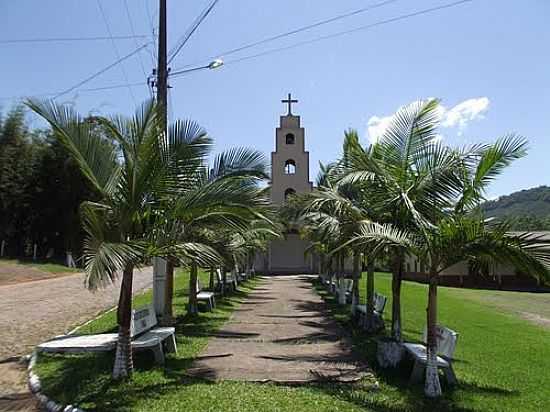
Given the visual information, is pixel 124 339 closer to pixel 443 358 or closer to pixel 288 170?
pixel 443 358

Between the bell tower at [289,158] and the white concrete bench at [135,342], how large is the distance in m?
32.0

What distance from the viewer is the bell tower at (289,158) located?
41.4 metres

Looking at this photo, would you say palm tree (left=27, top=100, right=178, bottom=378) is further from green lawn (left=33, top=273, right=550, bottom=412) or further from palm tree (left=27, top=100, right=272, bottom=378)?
green lawn (left=33, top=273, right=550, bottom=412)


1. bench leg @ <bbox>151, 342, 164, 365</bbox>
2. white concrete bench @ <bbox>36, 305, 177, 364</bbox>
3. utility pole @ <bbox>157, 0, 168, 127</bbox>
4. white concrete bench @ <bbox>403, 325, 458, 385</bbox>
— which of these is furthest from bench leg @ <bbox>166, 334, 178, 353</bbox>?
utility pole @ <bbox>157, 0, 168, 127</bbox>

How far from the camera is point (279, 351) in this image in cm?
983

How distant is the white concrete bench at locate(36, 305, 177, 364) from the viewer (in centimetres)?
827

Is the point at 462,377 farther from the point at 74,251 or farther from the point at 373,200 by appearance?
the point at 74,251

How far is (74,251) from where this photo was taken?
3344 cm

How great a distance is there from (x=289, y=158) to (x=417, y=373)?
34.5 meters

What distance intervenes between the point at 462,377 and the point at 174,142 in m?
5.10

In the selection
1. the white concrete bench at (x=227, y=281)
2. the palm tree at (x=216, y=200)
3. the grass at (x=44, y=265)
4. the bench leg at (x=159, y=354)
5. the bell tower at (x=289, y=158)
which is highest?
the bell tower at (x=289, y=158)

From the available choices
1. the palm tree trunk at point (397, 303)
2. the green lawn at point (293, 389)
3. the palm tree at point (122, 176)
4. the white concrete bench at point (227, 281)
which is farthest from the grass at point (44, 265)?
the palm tree at point (122, 176)

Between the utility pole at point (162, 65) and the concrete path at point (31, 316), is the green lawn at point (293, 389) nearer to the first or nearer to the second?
the concrete path at point (31, 316)

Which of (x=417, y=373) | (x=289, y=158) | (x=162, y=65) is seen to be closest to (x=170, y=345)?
(x=417, y=373)
